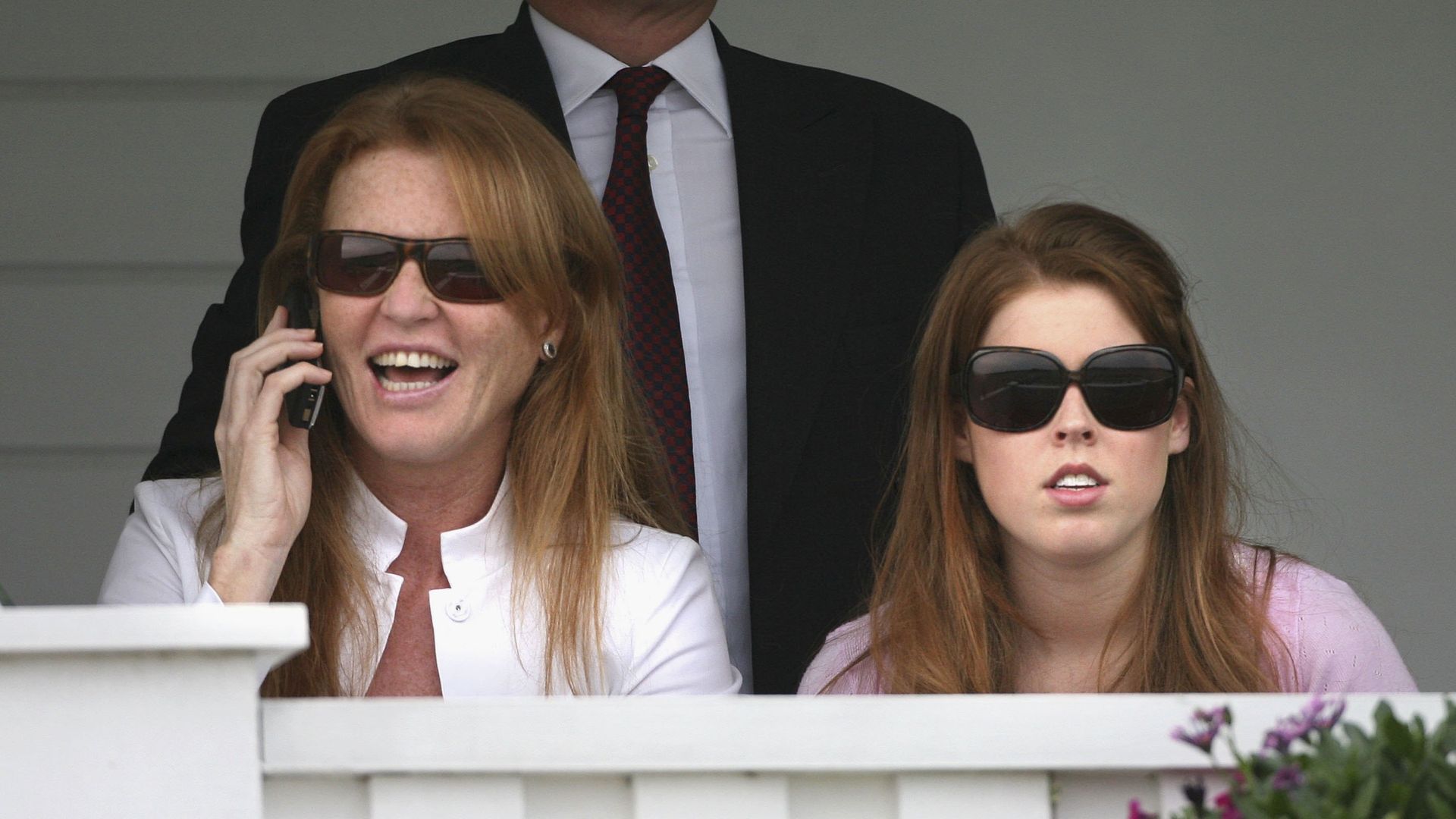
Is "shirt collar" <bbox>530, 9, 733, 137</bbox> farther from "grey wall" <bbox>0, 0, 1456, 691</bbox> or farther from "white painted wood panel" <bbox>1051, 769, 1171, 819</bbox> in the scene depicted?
"white painted wood panel" <bbox>1051, 769, 1171, 819</bbox>

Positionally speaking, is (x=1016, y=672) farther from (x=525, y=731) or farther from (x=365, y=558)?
(x=525, y=731)

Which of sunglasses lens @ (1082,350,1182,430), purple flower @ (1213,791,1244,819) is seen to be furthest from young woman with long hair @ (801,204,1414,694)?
purple flower @ (1213,791,1244,819)

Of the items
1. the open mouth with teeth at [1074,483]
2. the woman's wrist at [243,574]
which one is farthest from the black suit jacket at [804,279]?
the open mouth with teeth at [1074,483]

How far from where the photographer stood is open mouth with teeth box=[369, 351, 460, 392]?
6.83ft

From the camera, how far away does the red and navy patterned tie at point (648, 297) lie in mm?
2541

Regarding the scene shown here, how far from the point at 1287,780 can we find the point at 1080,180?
2.65m

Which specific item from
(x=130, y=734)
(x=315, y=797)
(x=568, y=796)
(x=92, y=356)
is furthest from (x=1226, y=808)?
(x=92, y=356)

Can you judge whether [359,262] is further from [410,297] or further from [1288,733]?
[1288,733]

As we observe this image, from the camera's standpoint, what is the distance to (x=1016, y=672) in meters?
2.20

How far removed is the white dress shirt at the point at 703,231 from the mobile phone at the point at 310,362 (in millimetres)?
569

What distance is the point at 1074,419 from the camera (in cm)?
199

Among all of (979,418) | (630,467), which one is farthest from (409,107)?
(979,418)

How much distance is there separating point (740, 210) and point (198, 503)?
0.87 metres

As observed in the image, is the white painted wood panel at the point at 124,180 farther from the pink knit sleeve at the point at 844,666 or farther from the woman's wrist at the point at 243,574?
the pink knit sleeve at the point at 844,666
